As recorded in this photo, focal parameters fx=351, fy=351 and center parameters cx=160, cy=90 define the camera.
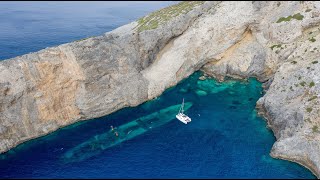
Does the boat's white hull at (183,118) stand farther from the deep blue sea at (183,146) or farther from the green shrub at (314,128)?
the green shrub at (314,128)

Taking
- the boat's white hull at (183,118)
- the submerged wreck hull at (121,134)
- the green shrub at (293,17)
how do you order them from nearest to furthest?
the submerged wreck hull at (121,134) < the boat's white hull at (183,118) < the green shrub at (293,17)

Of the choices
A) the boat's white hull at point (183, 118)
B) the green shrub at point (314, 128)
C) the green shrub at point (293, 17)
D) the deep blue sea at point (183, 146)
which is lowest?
the deep blue sea at point (183, 146)

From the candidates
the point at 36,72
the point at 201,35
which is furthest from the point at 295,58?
the point at 36,72

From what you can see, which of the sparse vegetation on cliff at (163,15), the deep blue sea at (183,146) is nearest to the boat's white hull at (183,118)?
the deep blue sea at (183,146)

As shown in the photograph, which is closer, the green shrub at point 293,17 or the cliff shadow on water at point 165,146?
the cliff shadow on water at point 165,146

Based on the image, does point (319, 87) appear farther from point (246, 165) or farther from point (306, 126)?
point (246, 165)

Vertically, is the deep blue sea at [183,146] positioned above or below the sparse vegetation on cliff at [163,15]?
below

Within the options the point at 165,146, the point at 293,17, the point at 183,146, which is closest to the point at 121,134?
the point at 165,146

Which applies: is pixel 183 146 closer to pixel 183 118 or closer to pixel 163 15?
pixel 183 118

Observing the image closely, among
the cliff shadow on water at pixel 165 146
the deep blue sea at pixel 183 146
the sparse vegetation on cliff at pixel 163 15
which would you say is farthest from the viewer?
the sparse vegetation on cliff at pixel 163 15
